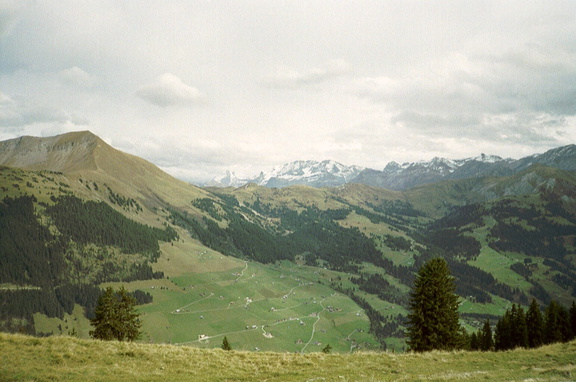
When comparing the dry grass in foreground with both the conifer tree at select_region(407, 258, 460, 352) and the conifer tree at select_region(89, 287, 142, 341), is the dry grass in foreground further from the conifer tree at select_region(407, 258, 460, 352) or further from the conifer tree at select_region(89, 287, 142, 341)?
the conifer tree at select_region(89, 287, 142, 341)

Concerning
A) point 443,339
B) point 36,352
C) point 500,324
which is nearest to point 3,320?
point 36,352

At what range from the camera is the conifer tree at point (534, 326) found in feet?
244

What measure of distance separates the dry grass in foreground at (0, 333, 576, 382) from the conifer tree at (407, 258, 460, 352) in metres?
15.2

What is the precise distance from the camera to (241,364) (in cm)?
2712

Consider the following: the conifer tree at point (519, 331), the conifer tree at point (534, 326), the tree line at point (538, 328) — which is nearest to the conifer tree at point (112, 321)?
the tree line at point (538, 328)

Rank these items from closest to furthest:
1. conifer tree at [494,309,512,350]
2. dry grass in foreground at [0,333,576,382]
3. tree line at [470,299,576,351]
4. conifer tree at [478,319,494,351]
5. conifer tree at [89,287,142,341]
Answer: dry grass in foreground at [0,333,576,382] < conifer tree at [89,287,142,341] < tree line at [470,299,576,351] < conifer tree at [494,309,512,350] < conifer tree at [478,319,494,351]

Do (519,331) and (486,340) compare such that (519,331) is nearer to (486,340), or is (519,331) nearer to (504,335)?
(504,335)

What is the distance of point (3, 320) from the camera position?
16300cm

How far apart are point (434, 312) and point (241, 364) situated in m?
34.2

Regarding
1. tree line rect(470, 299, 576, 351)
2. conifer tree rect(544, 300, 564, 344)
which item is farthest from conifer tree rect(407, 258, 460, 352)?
conifer tree rect(544, 300, 564, 344)

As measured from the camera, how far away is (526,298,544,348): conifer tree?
74.3m

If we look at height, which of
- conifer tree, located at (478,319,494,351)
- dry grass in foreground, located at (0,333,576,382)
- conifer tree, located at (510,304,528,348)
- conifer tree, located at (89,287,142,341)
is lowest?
conifer tree, located at (478,319,494,351)

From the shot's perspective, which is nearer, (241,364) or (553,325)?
(241,364)

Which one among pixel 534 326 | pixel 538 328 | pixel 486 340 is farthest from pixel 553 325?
pixel 486 340
